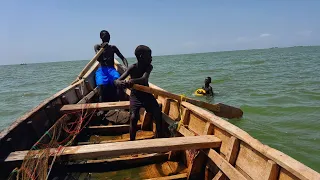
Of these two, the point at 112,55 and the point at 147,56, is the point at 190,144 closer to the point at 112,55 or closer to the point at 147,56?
the point at 147,56

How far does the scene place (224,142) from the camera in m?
3.34

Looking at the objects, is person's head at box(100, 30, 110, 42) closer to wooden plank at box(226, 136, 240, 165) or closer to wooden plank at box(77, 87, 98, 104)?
wooden plank at box(77, 87, 98, 104)

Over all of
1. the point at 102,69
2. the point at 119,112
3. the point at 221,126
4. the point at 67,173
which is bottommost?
the point at 67,173

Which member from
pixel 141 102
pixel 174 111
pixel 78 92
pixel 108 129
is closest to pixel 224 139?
pixel 141 102

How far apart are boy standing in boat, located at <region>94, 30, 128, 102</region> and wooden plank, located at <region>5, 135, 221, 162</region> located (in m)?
3.60

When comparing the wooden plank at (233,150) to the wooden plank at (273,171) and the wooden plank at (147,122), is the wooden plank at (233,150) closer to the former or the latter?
the wooden plank at (273,171)

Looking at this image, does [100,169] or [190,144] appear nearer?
[190,144]

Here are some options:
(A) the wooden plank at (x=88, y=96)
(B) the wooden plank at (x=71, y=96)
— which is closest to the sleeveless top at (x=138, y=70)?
(B) the wooden plank at (x=71, y=96)

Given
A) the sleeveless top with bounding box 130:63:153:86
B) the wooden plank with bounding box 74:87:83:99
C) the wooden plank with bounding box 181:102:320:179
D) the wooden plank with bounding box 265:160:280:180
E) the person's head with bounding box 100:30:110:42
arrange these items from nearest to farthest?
the wooden plank with bounding box 181:102:320:179 → the wooden plank with bounding box 265:160:280:180 → the sleeveless top with bounding box 130:63:153:86 → the wooden plank with bounding box 74:87:83:99 → the person's head with bounding box 100:30:110:42

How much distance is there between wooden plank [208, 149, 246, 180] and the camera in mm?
2791

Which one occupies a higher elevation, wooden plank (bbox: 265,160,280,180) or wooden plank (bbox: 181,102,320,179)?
wooden plank (bbox: 181,102,320,179)

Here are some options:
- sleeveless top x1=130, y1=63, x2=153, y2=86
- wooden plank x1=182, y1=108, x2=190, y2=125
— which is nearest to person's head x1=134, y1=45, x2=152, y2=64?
sleeveless top x1=130, y1=63, x2=153, y2=86

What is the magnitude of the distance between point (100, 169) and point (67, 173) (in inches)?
18.9

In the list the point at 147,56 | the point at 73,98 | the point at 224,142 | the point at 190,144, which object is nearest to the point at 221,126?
the point at 224,142
